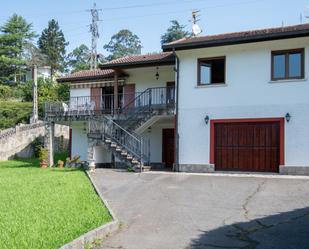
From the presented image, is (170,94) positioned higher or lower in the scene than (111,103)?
higher

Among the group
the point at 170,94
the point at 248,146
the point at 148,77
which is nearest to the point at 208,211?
the point at 248,146

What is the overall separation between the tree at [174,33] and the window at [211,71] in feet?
234

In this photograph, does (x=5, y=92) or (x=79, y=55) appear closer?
(x=5, y=92)

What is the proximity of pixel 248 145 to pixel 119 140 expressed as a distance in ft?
23.1

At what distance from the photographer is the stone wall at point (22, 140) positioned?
35344 mm

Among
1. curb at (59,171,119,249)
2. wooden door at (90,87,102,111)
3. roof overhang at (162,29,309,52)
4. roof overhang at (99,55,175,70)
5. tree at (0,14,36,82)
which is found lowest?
curb at (59,171,119,249)

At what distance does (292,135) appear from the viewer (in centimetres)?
1969

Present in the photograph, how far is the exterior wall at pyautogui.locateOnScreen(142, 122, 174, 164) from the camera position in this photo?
26.3m

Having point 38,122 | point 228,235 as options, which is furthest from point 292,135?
point 38,122

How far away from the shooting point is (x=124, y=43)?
109 meters

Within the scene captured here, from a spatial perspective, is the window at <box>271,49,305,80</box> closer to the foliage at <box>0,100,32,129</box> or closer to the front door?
the front door

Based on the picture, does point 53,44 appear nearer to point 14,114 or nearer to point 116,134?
point 14,114

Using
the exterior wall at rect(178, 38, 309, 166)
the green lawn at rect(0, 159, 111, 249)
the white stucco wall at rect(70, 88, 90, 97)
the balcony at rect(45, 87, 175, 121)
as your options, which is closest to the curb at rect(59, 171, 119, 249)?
the green lawn at rect(0, 159, 111, 249)

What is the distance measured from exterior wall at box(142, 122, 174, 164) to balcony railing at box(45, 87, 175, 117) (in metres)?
1.77
